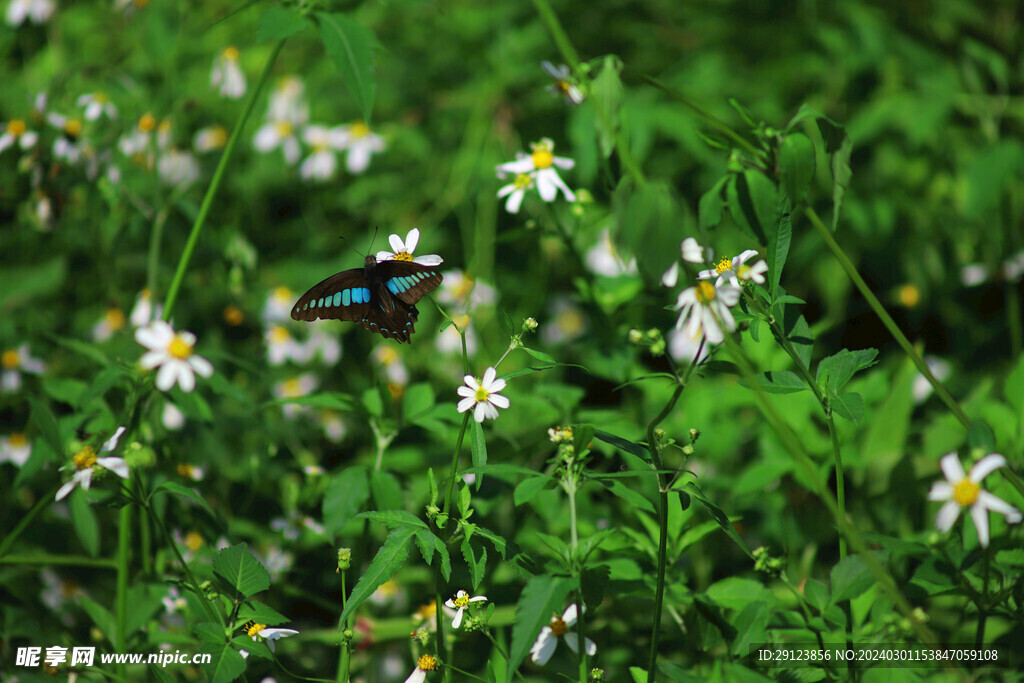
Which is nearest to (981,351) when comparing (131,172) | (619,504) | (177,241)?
(619,504)

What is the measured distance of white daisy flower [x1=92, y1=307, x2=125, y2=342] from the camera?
2023 millimetres

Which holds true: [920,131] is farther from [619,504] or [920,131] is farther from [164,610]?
[164,610]

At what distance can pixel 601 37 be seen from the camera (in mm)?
2611

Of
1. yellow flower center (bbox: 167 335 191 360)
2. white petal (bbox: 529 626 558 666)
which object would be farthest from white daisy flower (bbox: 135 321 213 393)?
white petal (bbox: 529 626 558 666)

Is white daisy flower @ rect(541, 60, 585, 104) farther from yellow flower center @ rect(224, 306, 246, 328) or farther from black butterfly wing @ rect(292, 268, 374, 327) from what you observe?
yellow flower center @ rect(224, 306, 246, 328)

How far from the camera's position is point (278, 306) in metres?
2.38

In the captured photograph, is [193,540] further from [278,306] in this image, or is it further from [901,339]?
[901,339]

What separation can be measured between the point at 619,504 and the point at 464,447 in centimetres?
37

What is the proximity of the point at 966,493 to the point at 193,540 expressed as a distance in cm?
144

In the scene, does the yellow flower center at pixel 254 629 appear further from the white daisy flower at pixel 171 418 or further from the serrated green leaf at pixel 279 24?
the serrated green leaf at pixel 279 24

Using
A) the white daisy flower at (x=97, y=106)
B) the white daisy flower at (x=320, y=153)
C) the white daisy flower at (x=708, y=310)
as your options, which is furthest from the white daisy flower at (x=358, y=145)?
the white daisy flower at (x=708, y=310)

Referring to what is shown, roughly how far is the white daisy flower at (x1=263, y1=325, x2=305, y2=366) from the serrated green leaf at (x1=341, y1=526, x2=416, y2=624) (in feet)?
4.38

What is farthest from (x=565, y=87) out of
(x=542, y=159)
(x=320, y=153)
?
(x=320, y=153)

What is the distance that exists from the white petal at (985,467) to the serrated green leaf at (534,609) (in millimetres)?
493
